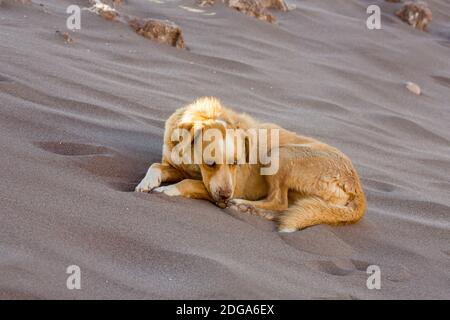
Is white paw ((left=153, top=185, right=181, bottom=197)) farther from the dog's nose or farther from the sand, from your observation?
the dog's nose

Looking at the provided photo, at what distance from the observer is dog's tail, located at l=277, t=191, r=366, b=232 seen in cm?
478

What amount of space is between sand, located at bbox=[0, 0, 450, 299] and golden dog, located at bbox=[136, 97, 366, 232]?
109mm

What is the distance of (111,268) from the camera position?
11.8 feet

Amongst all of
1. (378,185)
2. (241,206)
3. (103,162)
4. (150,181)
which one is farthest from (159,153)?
(378,185)

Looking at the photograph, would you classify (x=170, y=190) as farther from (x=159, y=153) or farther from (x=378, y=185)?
(x=378, y=185)

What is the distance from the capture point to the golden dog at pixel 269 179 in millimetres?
4859

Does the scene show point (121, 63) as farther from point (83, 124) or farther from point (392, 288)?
point (392, 288)

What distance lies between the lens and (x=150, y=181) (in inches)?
191

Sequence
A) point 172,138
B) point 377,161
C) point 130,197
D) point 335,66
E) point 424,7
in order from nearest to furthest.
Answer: point 130,197 < point 172,138 < point 377,161 < point 335,66 < point 424,7

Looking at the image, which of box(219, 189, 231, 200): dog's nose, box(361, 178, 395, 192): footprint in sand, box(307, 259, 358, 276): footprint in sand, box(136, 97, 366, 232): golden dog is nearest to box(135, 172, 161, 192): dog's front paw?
box(136, 97, 366, 232): golden dog

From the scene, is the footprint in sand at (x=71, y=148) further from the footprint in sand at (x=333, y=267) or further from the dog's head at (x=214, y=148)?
the footprint in sand at (x=333, y=267)

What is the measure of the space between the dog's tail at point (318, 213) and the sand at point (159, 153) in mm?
65
